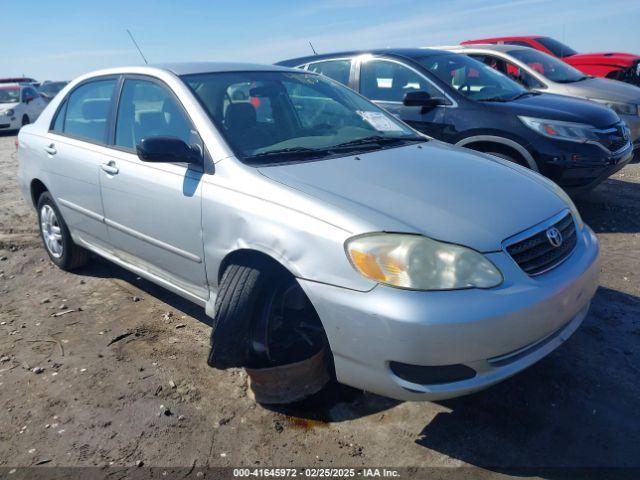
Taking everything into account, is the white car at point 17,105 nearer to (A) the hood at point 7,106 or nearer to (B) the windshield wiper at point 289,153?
(A) the hood at point 7,106

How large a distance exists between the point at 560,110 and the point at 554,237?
3.33 metres

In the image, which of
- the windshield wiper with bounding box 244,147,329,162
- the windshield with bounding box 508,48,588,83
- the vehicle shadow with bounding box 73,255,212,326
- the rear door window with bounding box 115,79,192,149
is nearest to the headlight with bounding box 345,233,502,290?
the windshield wiper with bounding box 244,147,329,162

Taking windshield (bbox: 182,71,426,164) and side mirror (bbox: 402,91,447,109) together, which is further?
side mirror (bbox: 402,91,447,109)

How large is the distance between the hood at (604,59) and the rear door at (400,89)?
266 inches

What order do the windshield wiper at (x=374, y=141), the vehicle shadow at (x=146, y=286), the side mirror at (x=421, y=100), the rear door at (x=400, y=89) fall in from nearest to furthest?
the windshield wiper at (x=374, y=141), the vehicle shadow at (x=146, y=286), the side mirror at (x=421, y=100), the rear door at (x=400, y=89)

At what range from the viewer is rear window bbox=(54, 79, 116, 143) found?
155 inches

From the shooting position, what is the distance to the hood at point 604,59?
36.4 feet

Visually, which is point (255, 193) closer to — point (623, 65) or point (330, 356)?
point (330, 356)

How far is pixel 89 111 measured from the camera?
13.6ft

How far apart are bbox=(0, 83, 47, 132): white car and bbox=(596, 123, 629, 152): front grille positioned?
16434mm

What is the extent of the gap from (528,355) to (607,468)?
0.53 meters

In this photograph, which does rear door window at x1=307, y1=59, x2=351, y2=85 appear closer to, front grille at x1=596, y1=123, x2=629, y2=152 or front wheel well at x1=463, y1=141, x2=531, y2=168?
front wheel well at x1=463, y1=141, x2=531, y2=168

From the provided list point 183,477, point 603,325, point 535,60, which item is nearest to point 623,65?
point 535,60

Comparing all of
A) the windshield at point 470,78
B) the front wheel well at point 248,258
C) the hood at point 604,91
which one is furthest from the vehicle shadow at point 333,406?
the hood at point 604,91
